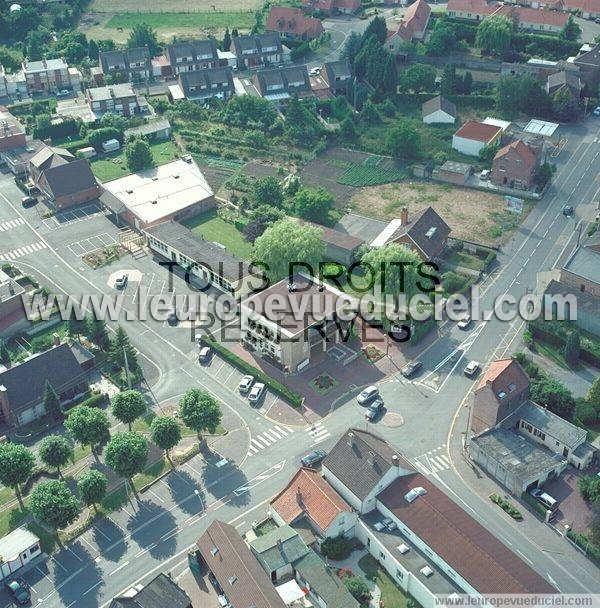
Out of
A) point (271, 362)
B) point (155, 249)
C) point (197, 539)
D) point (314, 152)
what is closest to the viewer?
point (197, 539)

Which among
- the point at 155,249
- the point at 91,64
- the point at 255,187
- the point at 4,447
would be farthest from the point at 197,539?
the point at 91,64

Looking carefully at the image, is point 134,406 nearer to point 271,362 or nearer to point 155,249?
point 271,362

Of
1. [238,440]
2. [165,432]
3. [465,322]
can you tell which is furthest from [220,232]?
[165,432]

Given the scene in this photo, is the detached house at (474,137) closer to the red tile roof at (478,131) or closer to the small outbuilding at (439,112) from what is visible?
the red tile roof at (478,131)

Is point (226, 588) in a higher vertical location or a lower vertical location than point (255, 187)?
lower

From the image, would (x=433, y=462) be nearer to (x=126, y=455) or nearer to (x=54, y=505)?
(x=126, y=455)

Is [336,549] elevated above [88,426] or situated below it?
below

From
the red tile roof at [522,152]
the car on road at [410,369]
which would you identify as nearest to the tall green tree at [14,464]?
the car on road at [410,369]
